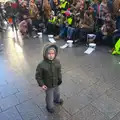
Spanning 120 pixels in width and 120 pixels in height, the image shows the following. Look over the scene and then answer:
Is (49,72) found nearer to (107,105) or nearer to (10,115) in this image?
(10,115)

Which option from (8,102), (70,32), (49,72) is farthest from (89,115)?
(70,32)

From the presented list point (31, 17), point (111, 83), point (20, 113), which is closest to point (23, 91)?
point (20, 113)

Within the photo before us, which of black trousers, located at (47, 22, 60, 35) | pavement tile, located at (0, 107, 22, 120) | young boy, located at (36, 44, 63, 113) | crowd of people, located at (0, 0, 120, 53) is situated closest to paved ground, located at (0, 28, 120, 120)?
pavement tile, located at (0, 107, 22, 120)

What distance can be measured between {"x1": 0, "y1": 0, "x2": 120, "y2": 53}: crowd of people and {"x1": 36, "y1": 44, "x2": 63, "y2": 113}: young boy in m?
2.99

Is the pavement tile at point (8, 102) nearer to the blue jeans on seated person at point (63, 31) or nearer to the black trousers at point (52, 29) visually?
the blue jeans on seated person at point (63, 31)

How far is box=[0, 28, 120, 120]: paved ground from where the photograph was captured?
7.75ft

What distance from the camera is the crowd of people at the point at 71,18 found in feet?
15.5

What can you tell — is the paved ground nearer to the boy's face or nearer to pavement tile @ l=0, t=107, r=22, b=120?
pavement tile @ l=0, t=107, r=22, b=120

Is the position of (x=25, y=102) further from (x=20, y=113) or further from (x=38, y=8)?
(x=38, y=8)

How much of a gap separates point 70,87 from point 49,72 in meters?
0.95

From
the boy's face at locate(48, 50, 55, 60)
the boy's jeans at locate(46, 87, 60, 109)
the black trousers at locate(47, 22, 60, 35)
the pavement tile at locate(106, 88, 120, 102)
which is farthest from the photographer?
the black trousers at locate(47, 22, 60, 35)

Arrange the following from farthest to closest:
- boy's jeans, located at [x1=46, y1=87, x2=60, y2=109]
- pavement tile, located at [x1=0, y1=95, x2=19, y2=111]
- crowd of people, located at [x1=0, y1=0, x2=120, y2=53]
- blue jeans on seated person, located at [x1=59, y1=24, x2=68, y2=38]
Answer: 1. blue jeans on seated person, located at [x1=59, y1=24, x2=68, y2=38]
2. crowd of people, located at [x1=0, y1=0, x2=120, y2=53]
3. pavement tile, located at [x1=0, y1=95, x2=19, y2=111]
4. boy's jeans, located at [x1=46, y1=87, x2=60, y2=109]

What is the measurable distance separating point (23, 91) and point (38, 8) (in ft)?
15.7

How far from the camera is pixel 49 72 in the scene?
214 centimetres
